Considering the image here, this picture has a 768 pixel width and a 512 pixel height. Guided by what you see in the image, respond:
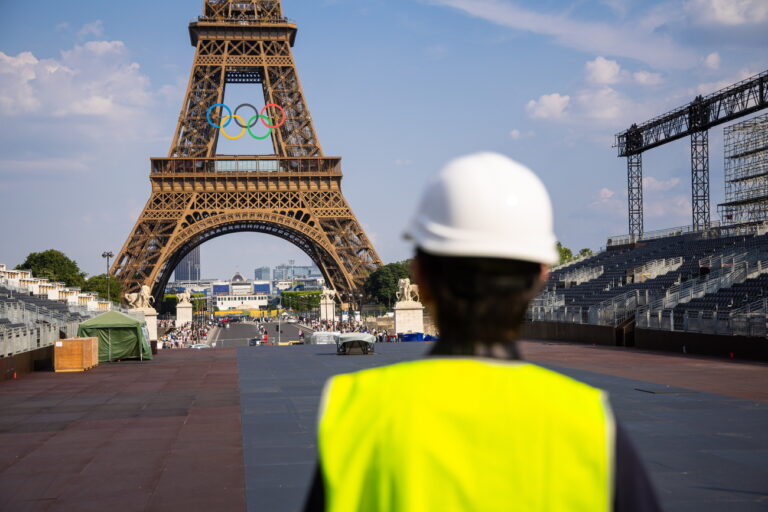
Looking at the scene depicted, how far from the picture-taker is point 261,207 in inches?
2672

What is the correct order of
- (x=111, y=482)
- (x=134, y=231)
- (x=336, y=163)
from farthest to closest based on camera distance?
(x=336, y=163)
(x=134, y=231)
(x=111, y=482)

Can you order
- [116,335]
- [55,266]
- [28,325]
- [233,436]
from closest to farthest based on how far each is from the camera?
[233,436], [28,325], [116,335], [55,266]

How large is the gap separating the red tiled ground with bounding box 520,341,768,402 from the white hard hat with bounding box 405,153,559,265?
14123 mm

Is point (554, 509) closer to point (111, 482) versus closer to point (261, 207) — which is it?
point (111, 482)

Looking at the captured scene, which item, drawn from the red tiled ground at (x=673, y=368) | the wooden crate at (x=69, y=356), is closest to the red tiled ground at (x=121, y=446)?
the wooden crate at (x=69, y=356)

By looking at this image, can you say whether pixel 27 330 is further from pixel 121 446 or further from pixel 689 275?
pixel 689 275

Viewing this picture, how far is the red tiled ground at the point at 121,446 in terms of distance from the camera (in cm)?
800

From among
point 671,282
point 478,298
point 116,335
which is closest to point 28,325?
point 116,335

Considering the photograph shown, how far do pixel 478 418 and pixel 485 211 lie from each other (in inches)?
16.3

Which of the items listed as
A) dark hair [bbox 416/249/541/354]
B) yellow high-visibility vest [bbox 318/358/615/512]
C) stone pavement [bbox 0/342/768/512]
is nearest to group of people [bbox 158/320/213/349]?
stone pavement [bbox 0/342/768/512]

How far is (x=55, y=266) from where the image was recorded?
8044cm

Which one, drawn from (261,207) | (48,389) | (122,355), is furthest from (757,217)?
(48,389)

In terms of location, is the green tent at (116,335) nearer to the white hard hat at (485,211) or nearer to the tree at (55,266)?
the white hard hat at (485,211)

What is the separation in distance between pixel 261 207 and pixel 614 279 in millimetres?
35873
